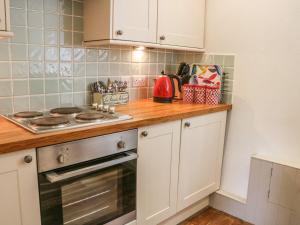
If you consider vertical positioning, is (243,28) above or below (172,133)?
above

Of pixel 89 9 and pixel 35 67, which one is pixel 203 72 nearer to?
pixel 89 9

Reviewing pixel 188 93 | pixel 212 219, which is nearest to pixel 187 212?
pixel 212 219

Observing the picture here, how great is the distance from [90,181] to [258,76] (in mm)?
1428

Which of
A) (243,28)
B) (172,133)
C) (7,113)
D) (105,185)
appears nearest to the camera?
(105,185)

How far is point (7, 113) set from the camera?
5.27 feet

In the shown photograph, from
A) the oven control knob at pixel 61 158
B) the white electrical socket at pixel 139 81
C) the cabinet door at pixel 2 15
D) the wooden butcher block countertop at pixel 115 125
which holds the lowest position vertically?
the oven control knob at pixel 61 158

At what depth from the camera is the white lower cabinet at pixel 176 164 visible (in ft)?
5.45

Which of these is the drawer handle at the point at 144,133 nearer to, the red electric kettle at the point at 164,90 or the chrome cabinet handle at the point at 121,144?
the chrome cabinet handle at the point at 121,144

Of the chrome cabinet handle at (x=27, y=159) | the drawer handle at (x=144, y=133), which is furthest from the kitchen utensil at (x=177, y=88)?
the chrome cabinet handle at (x=27, y=159)

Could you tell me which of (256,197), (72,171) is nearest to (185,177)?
(256,197)

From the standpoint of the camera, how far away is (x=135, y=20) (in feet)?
5.84

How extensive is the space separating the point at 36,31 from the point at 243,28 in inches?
57.4

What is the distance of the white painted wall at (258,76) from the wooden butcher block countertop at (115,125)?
227 millimetres

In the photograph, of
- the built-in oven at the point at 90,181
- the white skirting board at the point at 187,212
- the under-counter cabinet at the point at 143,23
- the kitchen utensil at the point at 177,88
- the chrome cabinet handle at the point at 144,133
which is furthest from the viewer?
the kitchen utensil at the point at 177,88
